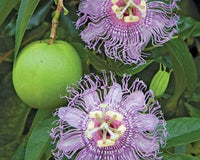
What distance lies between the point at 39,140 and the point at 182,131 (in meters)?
0.39

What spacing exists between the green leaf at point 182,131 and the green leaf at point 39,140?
0.33 m

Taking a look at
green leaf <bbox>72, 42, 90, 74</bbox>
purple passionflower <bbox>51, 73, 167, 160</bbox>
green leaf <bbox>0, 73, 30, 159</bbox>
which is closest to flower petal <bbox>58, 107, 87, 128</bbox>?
purple passionflower <bbox>51, 73, 167, 160</bbox>

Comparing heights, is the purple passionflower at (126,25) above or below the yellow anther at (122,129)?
above

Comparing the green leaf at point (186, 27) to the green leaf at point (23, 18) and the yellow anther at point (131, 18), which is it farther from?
the green leaf at point (23, 18)

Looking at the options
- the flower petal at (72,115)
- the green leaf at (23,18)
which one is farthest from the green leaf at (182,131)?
the green leaf at (23,18)

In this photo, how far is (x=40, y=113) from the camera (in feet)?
5.21

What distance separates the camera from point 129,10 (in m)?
1.49

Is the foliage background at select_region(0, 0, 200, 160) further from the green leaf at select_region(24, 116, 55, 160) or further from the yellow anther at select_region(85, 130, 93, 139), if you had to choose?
the yellow anther at select_region(85, 130, 93, 139)

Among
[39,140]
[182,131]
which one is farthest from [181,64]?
[39,140]

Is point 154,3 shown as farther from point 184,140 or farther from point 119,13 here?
point 184,140

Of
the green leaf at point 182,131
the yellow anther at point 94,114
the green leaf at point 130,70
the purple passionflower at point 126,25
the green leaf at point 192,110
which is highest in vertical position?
the purple passionflower at point 126,25

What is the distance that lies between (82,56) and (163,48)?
0.34 metres

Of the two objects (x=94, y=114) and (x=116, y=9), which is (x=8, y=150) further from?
(x=116, y=9)

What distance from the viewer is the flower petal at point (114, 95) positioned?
1.45 metres
